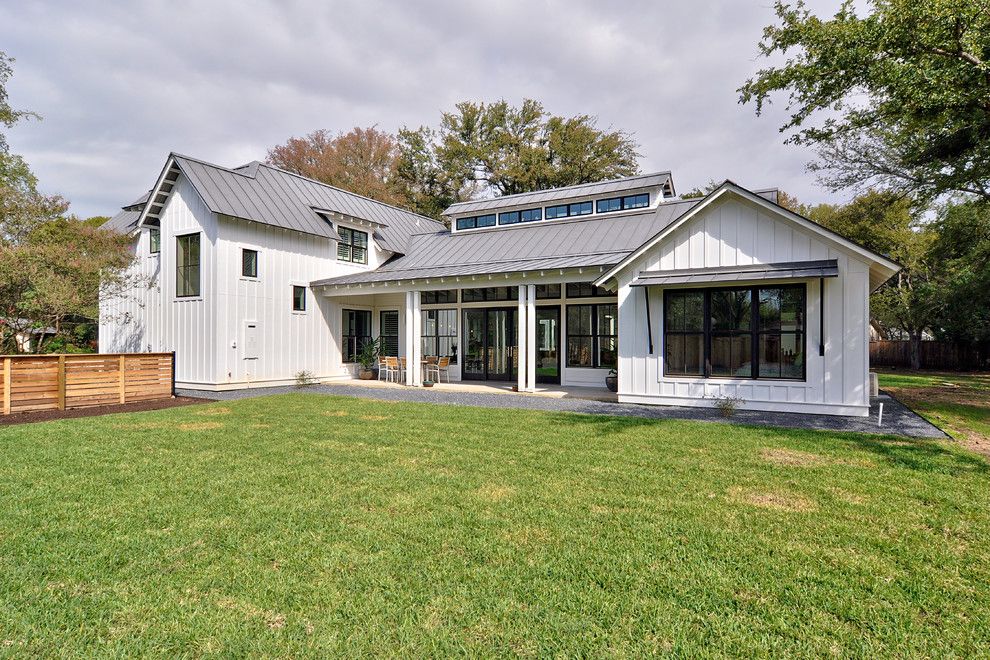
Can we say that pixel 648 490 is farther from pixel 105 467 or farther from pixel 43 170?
pixel 43 170

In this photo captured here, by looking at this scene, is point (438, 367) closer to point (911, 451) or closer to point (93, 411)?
point (93, 411)

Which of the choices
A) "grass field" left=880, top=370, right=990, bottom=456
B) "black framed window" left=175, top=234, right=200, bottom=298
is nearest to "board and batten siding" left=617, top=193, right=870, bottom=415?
"grass field" left=880, top=370, right=990, bottom=456

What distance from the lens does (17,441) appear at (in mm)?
7098

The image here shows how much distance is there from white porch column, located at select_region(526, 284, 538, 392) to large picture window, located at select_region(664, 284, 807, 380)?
3.44 m

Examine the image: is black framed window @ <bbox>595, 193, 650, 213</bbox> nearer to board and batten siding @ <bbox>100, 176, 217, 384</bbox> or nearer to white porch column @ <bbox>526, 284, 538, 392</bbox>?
white porch column @ <bbox>526, 284, 538, 392</bbox>

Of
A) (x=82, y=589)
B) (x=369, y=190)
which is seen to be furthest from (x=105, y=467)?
(x=369, y=190)

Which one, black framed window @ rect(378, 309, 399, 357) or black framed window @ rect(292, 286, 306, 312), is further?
black framed window @ rect(378, 309, 399, 357)

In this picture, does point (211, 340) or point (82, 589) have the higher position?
point (211, 340)

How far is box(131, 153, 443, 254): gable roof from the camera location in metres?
13.8

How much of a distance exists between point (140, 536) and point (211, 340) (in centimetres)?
1107

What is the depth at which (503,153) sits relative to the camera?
3123 cm

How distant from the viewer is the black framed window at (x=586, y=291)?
1388cm

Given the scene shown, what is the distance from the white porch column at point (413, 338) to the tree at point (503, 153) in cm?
1777

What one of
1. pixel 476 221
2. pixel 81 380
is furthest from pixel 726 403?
pixel 81 380
